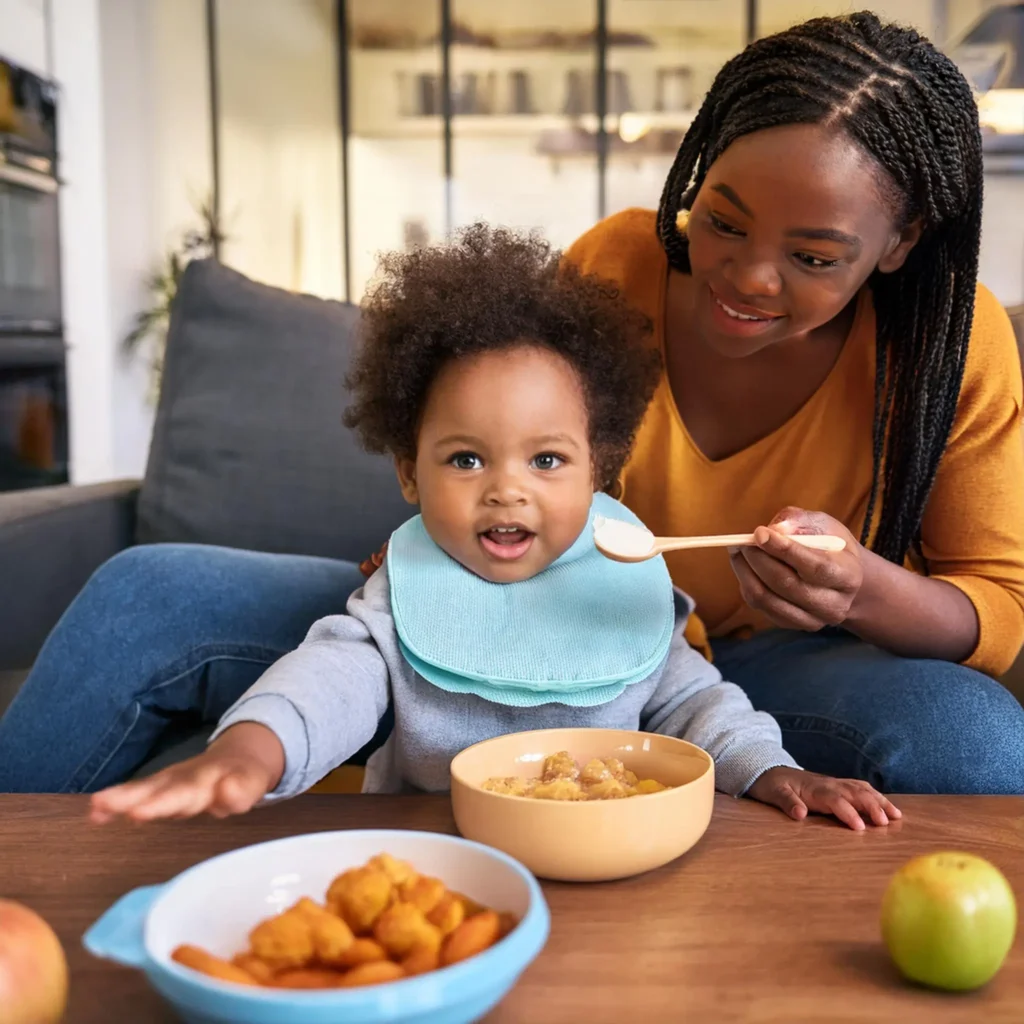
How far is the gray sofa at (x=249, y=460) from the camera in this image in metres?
1.71

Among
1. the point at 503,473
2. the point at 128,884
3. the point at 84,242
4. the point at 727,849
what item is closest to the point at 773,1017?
the point at 727,849

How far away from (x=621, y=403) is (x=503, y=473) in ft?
0.66

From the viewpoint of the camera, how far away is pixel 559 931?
71 centimetres

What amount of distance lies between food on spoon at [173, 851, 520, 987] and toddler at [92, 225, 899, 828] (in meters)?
0.34

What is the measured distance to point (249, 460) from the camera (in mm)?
1727

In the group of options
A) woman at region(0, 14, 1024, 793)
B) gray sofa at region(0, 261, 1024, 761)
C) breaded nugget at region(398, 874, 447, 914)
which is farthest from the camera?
gray sofa at region(0, 261, 1024, 761)

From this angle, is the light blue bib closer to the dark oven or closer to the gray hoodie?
the gray hoodie

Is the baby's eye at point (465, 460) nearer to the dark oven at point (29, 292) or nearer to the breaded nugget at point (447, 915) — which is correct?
Result: the breaded nugget at point (447, 915)

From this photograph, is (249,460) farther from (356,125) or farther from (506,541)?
(356,125)

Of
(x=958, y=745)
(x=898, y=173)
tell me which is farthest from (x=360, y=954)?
(x=898, y=173)

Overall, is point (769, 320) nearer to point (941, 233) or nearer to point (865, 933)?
point (941, 233)

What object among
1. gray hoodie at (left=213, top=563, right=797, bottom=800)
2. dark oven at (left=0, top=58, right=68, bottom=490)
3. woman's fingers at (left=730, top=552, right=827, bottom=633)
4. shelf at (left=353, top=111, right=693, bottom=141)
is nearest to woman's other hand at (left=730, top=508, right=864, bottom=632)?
woman's fingers at (left=730, top=552, right=827, bottom=633)

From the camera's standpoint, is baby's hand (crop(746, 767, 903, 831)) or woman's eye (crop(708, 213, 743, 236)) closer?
baby's hand (crop(746, 767, 903, 831))

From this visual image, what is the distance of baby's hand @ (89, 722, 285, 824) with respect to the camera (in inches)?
26.1
